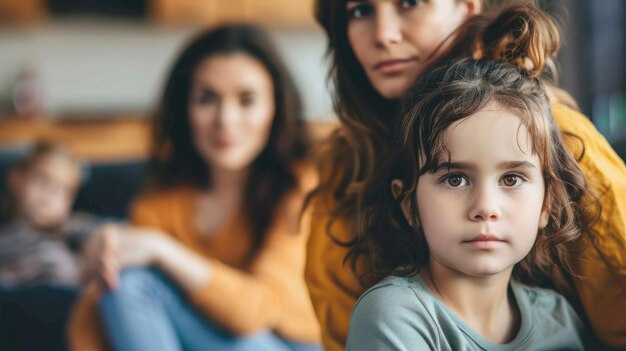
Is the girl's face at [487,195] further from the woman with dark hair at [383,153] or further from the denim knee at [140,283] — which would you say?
the denim knee at [140,283]

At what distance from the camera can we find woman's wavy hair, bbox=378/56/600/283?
23.9 inches

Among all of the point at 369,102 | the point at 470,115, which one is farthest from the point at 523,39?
the point at 369,102

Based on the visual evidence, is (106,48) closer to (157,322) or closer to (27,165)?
(27,165)

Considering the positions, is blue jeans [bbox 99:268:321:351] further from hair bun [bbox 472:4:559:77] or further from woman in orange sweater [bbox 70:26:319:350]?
hair bun [bbox 472:4:559:77]

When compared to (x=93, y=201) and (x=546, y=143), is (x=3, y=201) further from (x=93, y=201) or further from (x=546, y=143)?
(x=546, y=143)

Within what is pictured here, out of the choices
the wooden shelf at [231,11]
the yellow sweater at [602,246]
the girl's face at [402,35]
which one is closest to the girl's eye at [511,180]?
the yellow sweater at [602,246]

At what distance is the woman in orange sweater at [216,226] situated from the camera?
1232 millimetres

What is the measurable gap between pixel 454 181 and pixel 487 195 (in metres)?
0.04

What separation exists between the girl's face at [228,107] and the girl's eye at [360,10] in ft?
2.00

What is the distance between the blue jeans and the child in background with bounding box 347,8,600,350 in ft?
2.05

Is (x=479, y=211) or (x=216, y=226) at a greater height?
(x=479, y=211)

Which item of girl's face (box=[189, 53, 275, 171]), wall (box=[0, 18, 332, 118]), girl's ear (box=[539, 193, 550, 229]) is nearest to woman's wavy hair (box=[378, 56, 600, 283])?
girl's ear (box=[539, 193, 550, 229])

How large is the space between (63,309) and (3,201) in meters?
0.69

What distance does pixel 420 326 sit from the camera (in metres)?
0.60
